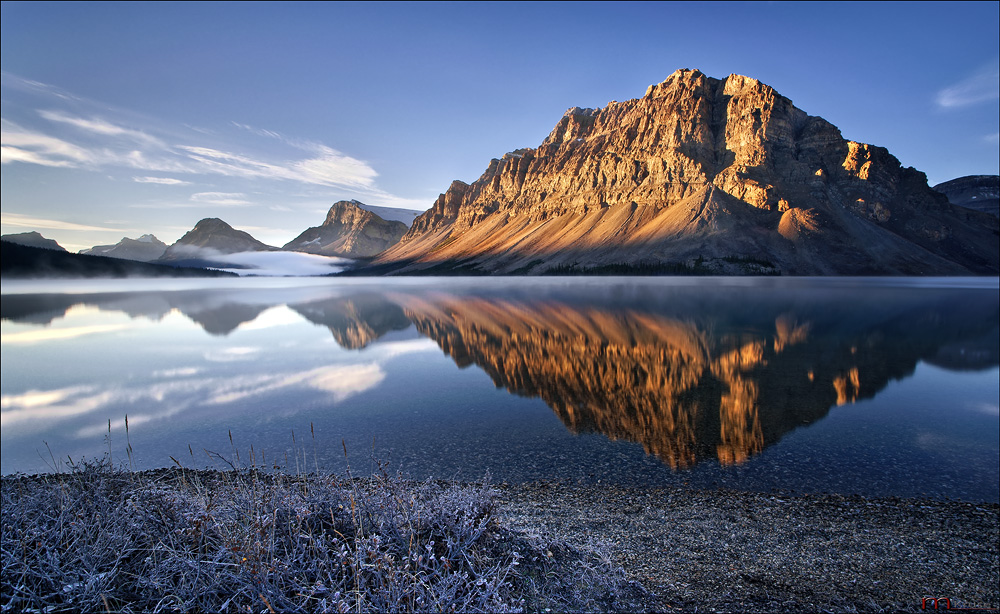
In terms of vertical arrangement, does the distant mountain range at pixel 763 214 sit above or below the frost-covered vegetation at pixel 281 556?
above

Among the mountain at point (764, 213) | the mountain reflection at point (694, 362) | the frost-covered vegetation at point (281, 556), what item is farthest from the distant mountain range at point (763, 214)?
the frost-covered vegetation at point (281, 556)

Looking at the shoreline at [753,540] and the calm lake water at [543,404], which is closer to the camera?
the shoreline at [753,540]

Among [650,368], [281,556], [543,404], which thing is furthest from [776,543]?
[650,368]

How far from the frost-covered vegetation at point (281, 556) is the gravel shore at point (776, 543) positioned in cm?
117

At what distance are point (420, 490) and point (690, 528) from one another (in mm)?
4526

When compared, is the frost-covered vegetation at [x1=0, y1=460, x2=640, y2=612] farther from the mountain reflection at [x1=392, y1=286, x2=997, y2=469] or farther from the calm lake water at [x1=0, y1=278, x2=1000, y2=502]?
the mountain reflection at [x1=392, y1=286, x2=997, y2=469]

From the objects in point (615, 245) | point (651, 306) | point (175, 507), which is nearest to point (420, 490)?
point (175, 507)

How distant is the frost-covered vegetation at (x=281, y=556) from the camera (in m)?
3.73

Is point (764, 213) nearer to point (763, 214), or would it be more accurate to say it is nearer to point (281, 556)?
point (763, 214)

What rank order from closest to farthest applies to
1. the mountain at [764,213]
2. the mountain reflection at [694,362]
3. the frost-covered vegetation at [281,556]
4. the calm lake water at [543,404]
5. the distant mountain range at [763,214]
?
the frost-covered vegetation at [281,556], the calm lake water at [543,404], the mountain reflection at [694,362], the distant mountain range at [763,214], the mountain at [764,213]

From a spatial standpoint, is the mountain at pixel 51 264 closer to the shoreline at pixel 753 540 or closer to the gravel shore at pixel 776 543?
the shoreline at pixel 753 540

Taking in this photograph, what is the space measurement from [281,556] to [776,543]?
700cm

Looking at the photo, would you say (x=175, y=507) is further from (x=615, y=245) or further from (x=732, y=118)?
(x=732, y=118)

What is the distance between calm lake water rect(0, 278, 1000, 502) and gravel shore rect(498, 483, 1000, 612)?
0.96 m
